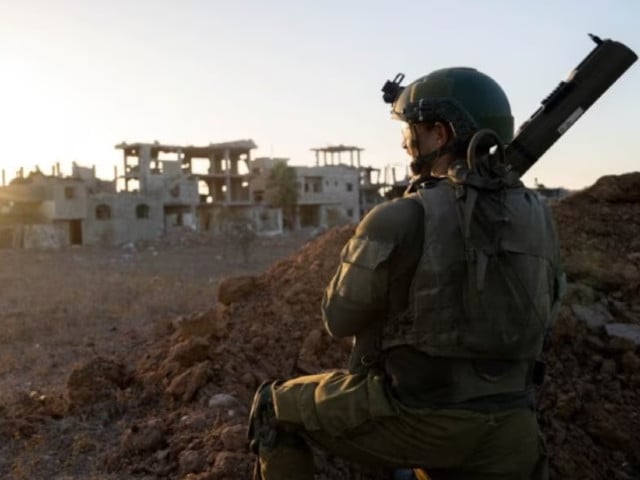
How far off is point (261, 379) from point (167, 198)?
32871mm

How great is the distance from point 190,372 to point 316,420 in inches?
102

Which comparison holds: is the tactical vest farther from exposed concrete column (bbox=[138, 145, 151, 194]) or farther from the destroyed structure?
exposed concrete column (bbox=[138, 145, 151, 194])

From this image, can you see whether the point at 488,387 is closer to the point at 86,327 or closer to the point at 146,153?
the point at 86,327

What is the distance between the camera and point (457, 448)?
1.82 meters

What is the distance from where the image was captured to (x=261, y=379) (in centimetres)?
428

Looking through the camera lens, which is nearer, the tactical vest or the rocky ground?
the tactical vest

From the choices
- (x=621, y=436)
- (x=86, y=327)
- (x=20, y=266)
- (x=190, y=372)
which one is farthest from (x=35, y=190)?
(x=621, y=436)

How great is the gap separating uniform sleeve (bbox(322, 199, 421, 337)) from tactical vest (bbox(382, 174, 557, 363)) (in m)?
0.06

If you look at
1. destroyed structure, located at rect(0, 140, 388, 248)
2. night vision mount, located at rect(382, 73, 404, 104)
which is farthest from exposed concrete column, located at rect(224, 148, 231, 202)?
night vision mount, located at rect(382, 73, 404, 104)

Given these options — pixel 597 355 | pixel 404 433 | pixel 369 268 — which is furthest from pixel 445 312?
pixel 597 355

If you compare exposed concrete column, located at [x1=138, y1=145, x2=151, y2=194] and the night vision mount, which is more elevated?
exposed concrete column, located at [x1=138, y1=145, x2=151, y2=194]

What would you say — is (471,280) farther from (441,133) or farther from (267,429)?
(267,429)

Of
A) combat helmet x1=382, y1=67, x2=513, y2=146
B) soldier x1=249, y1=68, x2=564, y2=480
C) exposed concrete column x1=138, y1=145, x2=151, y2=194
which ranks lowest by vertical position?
soldier x1=249, y1=68, x2=564, y2=480

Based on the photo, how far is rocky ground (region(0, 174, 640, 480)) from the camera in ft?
10.8
